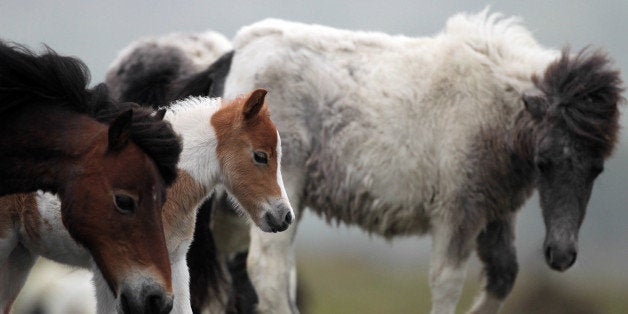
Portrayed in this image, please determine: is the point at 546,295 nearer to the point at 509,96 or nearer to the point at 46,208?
the point at 509,96

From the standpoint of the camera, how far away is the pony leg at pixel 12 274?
6828 mm

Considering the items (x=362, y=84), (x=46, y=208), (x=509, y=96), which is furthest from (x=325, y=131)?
(x=46, y=208)

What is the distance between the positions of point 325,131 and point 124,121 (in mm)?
3940

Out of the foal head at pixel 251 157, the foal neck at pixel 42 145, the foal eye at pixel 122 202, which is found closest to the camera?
the foal eye at pixel 122 202

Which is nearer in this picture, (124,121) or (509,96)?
(124,121)

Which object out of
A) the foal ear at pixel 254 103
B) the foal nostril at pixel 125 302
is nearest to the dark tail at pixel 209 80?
the foal ear at pixel 254 103

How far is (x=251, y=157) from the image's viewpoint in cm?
655

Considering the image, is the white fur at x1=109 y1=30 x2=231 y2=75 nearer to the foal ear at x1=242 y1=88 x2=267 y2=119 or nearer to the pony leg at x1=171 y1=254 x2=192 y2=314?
the foal ear at x1=242 y1=88 x2=267 y2=119

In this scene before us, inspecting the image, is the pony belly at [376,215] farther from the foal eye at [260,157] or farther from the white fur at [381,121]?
the foal eye at [260,157]

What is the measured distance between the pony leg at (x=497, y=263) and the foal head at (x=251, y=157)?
332cm

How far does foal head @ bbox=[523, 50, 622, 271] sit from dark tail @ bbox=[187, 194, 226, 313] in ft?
7.78

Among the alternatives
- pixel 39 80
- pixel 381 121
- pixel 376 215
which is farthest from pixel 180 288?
pixel 381 121

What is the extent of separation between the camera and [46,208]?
21.2 feet

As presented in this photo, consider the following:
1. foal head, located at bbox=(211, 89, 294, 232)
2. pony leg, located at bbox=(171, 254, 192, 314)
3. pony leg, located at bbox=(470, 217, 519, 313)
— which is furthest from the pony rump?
pony leg, located at bbox=(171, 254, 192, 314)
